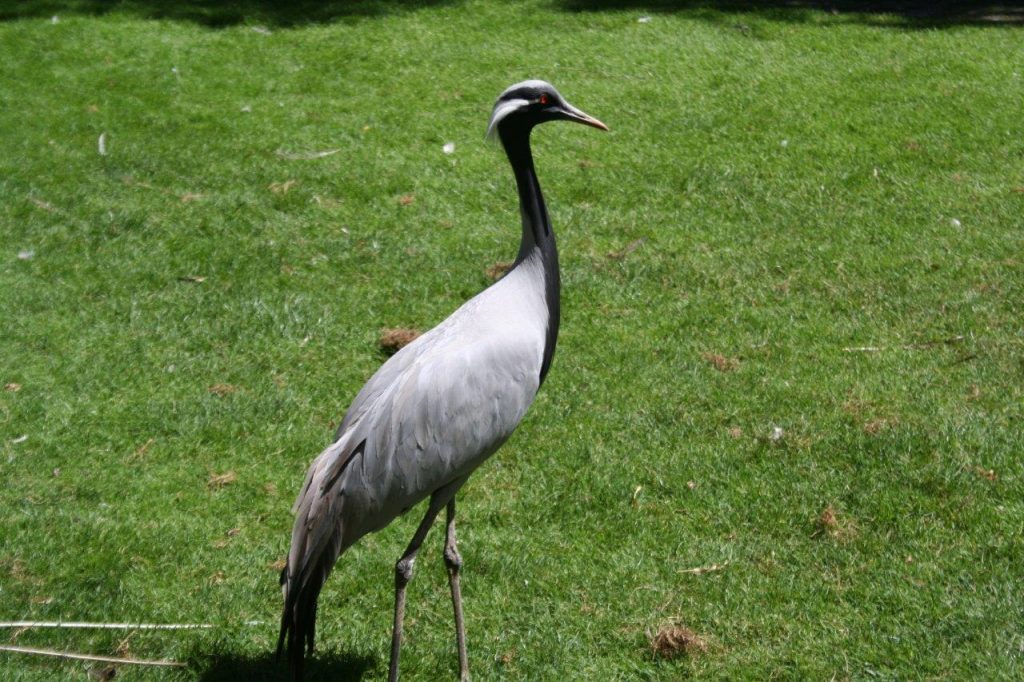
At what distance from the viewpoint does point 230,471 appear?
5.66m

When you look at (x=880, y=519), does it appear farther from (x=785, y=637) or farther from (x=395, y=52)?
(x=395, y=52)

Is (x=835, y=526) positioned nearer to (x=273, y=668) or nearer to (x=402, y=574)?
(x=402, y=574)

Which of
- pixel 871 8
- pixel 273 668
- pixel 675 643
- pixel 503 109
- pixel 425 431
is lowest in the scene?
pixel 273 668

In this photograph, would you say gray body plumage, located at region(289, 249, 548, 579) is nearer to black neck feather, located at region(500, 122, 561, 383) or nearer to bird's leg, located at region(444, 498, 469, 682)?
black neck feather, located at region(500, 122, 561, 383)

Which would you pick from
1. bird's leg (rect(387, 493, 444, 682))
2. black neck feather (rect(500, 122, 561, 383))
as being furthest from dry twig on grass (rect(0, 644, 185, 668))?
black neck feather (rect(500, 122, 561, 383))

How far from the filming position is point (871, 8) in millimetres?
11609

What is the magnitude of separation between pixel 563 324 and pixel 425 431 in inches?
110

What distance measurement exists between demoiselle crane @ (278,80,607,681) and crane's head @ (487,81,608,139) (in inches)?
10.8

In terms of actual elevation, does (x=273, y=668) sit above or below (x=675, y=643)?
below

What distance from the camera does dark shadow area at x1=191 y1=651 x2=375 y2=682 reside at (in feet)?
14.5

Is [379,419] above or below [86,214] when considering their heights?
above

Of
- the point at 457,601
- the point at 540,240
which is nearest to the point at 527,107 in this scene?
the point at 540,240

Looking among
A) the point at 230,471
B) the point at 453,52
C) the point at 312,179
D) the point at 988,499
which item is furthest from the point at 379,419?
the point at 453,52

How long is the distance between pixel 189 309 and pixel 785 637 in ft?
13.6
